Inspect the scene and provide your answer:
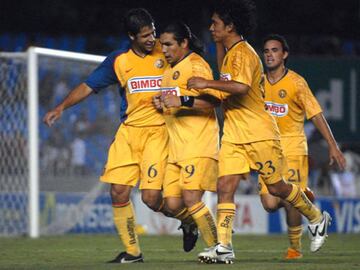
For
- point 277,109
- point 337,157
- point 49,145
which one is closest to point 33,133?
point 49,145

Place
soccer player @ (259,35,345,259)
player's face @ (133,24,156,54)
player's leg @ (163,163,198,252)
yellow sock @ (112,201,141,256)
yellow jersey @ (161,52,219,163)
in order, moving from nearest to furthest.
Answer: yellow jersey @ (161,52,219,163), player's leg @ (163,163,198,252), player's face @ (133,24,156,54), yellow sock @ (112,201,141,256), soccer player @ (259,35,345,259)

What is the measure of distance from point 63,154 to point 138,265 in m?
6.88

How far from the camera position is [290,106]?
10898 mm

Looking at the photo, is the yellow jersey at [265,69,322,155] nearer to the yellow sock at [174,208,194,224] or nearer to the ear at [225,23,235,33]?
the yellow sock at [174,208,194,224]

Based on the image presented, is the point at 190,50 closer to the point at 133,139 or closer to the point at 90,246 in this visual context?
the point at 133,139

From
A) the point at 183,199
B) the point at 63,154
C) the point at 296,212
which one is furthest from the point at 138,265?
the point at 63,154

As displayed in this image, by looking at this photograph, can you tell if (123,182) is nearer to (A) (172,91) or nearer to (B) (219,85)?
(A) (172,91)

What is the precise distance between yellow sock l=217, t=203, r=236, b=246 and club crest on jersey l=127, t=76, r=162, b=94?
1.31 meters

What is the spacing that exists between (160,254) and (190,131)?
2.13 meters

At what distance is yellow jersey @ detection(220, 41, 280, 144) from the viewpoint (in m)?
9.17

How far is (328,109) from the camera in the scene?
2052cm

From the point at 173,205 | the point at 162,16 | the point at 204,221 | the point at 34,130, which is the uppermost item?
the point at 162,16

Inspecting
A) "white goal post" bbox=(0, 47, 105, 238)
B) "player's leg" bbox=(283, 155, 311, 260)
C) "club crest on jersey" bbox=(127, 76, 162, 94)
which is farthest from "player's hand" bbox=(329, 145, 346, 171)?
"white goal post" bbox=(0, 47, 105, 238)

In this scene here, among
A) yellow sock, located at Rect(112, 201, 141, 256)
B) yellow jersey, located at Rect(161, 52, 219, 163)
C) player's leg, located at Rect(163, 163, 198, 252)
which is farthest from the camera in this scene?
yellow sock, located at Rect(112, 201, 141, 256)
